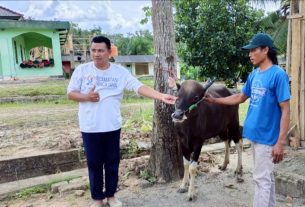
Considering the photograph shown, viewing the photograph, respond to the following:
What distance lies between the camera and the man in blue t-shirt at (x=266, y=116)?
3035 millimetres

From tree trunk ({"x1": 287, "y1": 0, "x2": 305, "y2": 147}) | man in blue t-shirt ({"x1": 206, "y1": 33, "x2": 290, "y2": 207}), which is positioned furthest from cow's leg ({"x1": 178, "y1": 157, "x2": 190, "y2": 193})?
tree trunk ({"x1": 287, "y1": 0, "x2": 305, "y2": 147})

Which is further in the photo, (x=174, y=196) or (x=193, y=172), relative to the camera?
(x=174, y=196)

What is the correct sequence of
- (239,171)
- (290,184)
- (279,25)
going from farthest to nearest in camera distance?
(279,25) → (239,171) → (290,184)

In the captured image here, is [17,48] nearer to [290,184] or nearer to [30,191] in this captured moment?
[30,191]

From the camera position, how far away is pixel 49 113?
10156 mm

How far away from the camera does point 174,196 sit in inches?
180

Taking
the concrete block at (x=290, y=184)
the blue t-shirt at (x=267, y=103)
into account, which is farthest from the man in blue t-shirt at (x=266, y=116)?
the concrete block at (x=290, y=184)

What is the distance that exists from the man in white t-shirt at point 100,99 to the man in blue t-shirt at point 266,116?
3.47 ft

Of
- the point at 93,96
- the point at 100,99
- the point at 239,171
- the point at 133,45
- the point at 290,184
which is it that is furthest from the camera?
the point at 133,45

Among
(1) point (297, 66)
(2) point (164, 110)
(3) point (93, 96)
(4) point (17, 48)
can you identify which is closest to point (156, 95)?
(3) point (93, 96)

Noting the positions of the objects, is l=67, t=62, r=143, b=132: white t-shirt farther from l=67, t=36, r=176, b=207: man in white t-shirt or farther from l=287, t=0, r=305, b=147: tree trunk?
l=287, t=0, r=305, b=147: tree trunk

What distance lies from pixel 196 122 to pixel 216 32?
10.5 m

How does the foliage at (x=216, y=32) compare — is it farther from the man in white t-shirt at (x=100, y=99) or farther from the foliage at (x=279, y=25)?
the man in white t-shirt at (x=100, y=99)

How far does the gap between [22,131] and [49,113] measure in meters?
2.56
